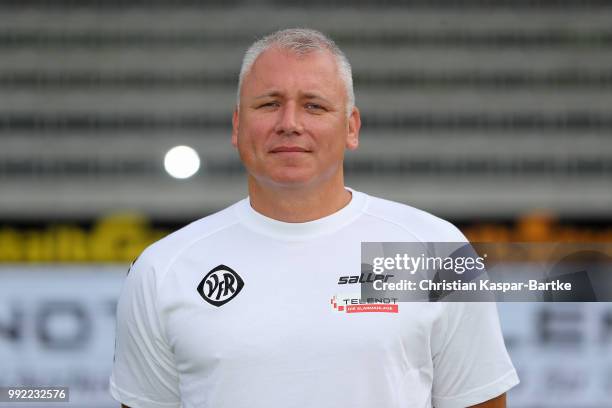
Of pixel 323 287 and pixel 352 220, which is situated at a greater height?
pixel 352 220

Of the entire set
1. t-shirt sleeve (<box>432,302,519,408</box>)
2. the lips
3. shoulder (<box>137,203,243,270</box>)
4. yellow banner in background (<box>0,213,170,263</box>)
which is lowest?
t-shirt sleeve (<box>432,302,519,408</box>)

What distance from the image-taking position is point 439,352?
10.5ft

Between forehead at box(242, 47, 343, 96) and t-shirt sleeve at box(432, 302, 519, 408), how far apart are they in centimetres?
89

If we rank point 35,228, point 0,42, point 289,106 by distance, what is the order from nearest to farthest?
1. point 289,106
2. point 35,228
3. point 0,42

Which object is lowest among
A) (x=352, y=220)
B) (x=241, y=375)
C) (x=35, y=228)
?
(x=241, y=375)

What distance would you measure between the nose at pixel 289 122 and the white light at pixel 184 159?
67.6 metres

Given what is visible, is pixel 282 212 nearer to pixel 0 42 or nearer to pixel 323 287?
pixel 323 287

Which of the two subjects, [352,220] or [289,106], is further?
[352,220]

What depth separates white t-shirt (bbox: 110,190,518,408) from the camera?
10.2 ft

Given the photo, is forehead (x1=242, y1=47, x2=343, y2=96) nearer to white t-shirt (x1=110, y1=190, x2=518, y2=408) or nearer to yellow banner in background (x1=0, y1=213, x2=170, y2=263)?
white t-shirt (x1=110, y1=190, x2=518, y2=408)

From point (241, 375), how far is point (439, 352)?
0.70m

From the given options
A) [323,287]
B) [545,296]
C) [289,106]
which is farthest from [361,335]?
[545,296]

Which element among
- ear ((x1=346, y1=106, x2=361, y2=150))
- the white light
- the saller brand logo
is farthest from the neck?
the white light

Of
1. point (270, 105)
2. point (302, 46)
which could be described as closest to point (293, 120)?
point (270, 105)
